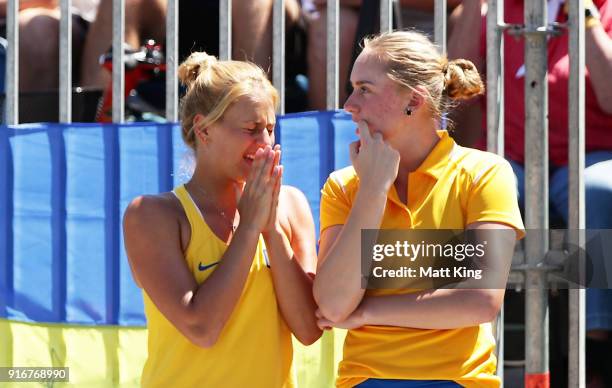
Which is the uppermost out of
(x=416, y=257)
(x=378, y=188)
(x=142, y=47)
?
(x=142, y=47)

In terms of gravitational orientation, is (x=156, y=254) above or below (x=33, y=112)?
below

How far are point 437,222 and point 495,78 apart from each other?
1112mm

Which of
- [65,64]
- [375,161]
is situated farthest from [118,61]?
[375,161]

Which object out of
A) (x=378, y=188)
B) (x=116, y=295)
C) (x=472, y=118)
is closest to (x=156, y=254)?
(x=378, y=188)

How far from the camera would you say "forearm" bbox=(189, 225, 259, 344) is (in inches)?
98.7

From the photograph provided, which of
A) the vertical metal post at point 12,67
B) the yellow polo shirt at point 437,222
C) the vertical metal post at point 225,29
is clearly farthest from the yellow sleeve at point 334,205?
the vertical metal post at point 12,67

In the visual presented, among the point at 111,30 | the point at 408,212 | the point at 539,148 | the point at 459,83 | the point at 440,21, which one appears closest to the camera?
the point at 408,212

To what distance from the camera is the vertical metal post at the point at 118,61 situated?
3.98 metres

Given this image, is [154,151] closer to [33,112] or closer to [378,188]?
[33,112]

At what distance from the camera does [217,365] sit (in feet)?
8.38

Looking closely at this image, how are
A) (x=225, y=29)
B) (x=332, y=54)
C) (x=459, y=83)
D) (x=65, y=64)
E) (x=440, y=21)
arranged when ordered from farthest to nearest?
(x=65, y=64)
(x=225, y=29)
(x=332, y=54)
(x=440, y=21)
(x=459, y=83)

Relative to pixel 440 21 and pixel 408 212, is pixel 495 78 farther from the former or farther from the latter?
pixel 408 212

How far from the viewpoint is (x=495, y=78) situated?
3.57 metres

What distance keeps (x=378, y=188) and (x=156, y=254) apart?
56cm
